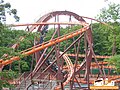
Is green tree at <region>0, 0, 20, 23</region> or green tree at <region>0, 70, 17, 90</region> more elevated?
green tree at <region>0, 0, 20, 23</region>

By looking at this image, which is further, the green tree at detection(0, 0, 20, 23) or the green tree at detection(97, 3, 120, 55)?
the green tree at detection(97, 3, 120, 55)

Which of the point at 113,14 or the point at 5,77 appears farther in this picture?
the point at 113,14

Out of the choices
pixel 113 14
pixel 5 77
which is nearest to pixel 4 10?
pixel 5 77

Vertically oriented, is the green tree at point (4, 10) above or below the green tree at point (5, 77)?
above

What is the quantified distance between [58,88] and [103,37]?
101 ft

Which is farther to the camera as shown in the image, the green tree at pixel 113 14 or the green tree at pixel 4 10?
the green tree at pixel 113 14

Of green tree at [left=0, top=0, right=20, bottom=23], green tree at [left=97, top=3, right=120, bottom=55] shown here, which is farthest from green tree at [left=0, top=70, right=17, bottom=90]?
green tree at [left=97, top=3, right=120, bottom=55]

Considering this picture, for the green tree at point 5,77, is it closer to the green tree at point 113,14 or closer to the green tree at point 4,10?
the green tree at point 4,10

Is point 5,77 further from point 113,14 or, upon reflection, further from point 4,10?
point 113,14

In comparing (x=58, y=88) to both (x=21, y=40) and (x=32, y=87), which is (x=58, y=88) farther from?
(x=21, y=40)

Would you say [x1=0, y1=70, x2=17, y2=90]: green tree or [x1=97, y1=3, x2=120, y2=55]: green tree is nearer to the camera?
[x1=0, y1=70, x2=17, y2=90]: green tree

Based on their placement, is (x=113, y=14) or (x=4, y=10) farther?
(x=113, y=14)

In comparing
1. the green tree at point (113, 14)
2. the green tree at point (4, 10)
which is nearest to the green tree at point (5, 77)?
the green tree at point (4, 10)

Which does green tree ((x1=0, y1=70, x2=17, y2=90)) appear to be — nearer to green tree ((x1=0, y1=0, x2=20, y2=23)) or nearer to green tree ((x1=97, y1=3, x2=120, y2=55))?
green tree ((x1=0, y1=0, x2=20, y2=23))
